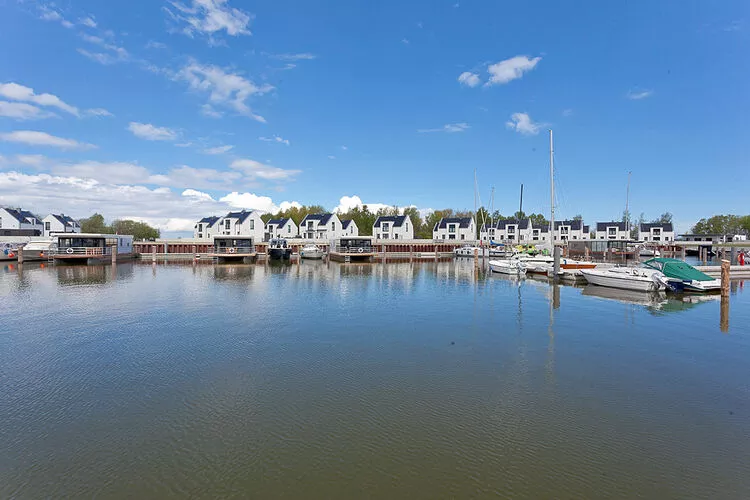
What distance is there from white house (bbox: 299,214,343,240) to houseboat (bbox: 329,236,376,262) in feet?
126

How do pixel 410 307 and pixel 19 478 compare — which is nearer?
pixel 19 478

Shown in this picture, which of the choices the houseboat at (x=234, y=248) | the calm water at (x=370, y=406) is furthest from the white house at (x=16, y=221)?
the calm water at (x=370, y=406)

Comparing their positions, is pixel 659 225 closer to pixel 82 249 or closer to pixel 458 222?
pixel 458 222

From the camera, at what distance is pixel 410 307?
2302 centimetres

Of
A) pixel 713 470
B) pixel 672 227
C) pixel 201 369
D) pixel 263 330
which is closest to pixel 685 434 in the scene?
pixel 713 470

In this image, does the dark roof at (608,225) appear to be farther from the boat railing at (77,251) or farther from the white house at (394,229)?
the boat railing at (77,251)

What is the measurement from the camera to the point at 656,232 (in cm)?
11256

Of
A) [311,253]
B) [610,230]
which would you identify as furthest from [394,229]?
[610,230]

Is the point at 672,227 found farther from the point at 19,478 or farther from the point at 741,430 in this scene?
the point at 19,478

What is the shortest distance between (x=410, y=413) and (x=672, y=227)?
5214 inches

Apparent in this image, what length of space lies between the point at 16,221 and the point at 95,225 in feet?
94.6

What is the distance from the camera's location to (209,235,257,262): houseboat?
56.1m

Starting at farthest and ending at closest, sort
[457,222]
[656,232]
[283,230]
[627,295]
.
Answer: [656,232]
[283,230]
[457,222]
[627,295]

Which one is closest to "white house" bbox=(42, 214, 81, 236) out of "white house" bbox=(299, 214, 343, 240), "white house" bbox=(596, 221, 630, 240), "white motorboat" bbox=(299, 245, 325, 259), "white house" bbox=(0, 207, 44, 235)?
"white house" bbox=(0, 207, 44, 235)
